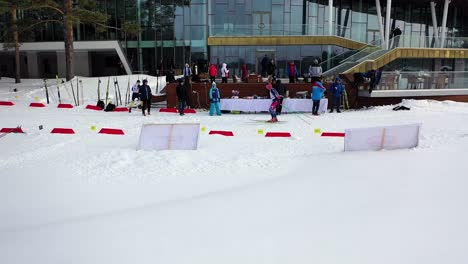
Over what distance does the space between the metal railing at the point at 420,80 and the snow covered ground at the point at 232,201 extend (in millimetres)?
8472

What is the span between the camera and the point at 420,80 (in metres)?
21.4

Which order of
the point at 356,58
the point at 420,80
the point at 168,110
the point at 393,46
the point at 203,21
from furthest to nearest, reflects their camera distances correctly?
the point at 203,21 → the point at 393,46 → the point at 356,58 → the point at 420,80 → the point at 168,110

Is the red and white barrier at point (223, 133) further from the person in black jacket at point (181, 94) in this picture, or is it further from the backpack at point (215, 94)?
the person in black jacket at point (181, 94)

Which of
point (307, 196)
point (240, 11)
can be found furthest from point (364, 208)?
point (240, 11)

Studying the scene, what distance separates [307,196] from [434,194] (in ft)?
7.60

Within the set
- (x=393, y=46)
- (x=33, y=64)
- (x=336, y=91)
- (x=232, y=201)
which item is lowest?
(x=232, y=201)

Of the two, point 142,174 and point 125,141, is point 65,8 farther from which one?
point 142,174

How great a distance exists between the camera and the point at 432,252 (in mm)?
5234

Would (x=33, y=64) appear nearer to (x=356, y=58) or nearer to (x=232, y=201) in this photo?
(x=356, y=58)

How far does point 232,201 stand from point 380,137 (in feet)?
18.1

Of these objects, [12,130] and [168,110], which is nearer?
[12,130]

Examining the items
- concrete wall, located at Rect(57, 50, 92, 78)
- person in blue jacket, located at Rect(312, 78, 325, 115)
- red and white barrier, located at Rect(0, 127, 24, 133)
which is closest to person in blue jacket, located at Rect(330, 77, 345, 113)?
person in blue jacket, located at Rect(312, 78, 325, 115)

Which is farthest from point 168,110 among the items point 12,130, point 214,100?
point 12,130

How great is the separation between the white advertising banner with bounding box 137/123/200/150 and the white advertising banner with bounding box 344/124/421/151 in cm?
414
